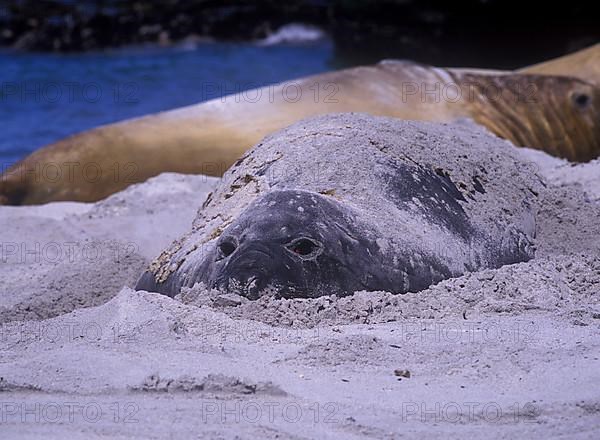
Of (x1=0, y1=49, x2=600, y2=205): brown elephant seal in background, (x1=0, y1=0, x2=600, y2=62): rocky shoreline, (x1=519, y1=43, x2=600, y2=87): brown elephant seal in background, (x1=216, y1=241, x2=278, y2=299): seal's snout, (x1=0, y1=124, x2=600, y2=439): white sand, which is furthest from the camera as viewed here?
(x1=0, y1=0, x2=600, y2=62): rocky shoreline

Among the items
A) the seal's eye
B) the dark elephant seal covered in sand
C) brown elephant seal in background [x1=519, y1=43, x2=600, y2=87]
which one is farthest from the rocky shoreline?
the seal's eye

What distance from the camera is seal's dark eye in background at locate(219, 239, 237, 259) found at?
2.62 metres

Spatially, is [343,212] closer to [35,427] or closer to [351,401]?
[351,401]

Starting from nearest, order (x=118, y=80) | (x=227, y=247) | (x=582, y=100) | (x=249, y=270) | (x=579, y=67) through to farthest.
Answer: (x=249, y=270)
(x=227, y=247)
(x=582, y=100)
(x=579, y=67)
(x=118, y=80)

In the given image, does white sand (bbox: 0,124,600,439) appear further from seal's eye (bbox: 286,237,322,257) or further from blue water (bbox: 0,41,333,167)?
blue water (bbox: 0,41,333,167)

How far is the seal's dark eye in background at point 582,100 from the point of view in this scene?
5.80 meters

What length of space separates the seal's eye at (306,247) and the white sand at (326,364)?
149 millimetres

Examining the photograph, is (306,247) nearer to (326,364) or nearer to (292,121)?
(326,364)

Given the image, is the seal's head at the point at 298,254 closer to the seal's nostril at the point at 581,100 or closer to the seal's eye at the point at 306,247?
the seal's eye at the point at 306,247

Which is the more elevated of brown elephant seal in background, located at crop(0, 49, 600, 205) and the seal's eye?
brown elephant seal in background, located at crop(0, 49, 600, 205)

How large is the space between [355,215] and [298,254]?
0.25m

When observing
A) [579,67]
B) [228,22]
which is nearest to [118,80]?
[228,22]

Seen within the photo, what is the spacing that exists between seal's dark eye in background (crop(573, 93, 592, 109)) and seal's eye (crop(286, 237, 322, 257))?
378cm

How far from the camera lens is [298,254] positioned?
256cm
